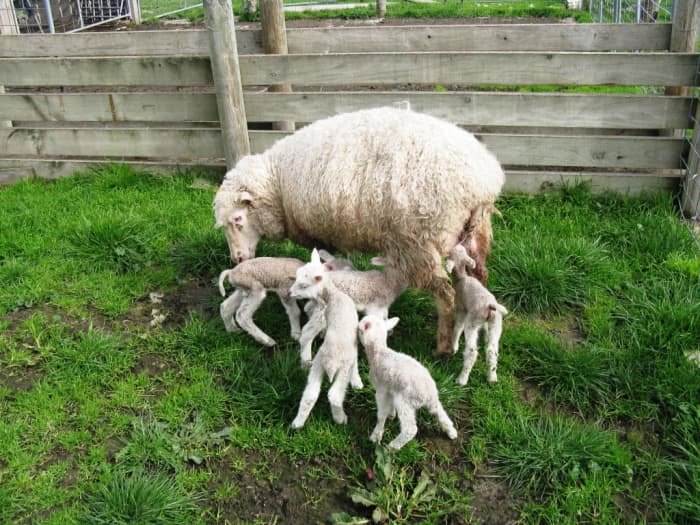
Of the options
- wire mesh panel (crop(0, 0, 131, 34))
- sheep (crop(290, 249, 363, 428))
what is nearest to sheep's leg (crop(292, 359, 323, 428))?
sheep (crop(290, 249, 363, 428))

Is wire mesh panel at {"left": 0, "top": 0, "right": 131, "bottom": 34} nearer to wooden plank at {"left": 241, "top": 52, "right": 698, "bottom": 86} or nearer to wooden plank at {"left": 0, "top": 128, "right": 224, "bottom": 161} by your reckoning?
wooden plank at {"left": 0, "top": 128, "right": 224, "bottom": 161}

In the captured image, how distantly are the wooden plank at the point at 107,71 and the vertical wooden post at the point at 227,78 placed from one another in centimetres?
42

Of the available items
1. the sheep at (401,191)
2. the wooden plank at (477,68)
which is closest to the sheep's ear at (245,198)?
the sheep at (401,191)

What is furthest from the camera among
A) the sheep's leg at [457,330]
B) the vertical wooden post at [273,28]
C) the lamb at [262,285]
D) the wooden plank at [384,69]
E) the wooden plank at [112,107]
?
the wooden plank at [112,107]

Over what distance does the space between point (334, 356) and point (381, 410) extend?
0.38 m

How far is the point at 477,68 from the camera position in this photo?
5477 millimetres

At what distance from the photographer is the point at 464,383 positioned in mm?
3578

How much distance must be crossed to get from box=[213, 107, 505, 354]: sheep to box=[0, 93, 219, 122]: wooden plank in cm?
230

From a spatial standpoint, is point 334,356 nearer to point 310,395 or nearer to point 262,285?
point 310,395

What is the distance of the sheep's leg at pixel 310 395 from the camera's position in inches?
129

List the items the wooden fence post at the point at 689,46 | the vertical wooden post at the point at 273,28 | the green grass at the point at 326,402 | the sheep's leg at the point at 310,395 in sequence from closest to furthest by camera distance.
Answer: the green grass at the point at 326,402 < the sheep's leg at the point at 310,395 < the wooden fence post at the point at 689,46 < the vertical wooden post at the point at 273,28

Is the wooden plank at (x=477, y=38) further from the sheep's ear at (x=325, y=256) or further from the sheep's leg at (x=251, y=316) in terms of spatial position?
the sheep's leg at (x=251, y=316)

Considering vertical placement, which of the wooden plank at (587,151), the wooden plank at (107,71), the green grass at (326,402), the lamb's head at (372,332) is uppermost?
the wooden plank at (107,71)

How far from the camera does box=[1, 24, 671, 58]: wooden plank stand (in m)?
5.59
